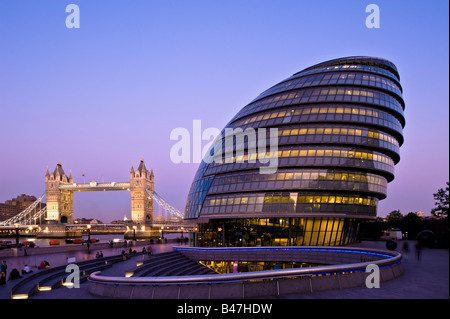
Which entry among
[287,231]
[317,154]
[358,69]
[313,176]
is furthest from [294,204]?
[358,69]

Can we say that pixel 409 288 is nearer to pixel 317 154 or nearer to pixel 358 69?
pixel 317 154

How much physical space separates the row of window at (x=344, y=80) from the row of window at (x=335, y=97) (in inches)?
48.6

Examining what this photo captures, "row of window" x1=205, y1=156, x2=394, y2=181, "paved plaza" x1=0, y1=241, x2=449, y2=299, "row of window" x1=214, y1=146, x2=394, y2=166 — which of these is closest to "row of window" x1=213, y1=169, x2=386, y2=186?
"row of window" x1=205, y1=156, x2=394, y2=181

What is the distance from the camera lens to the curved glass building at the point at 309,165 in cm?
5197

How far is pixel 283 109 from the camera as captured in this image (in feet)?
189

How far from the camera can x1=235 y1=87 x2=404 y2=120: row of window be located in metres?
55.6

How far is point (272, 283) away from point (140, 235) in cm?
15568

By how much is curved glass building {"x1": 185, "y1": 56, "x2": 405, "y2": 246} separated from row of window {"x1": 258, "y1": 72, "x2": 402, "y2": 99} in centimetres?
15

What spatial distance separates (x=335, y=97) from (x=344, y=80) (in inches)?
175

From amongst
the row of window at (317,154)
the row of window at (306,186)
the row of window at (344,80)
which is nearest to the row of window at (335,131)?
A: the row of window at (317,154)

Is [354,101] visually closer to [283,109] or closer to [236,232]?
[283,109]

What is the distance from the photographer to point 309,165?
51750 mm

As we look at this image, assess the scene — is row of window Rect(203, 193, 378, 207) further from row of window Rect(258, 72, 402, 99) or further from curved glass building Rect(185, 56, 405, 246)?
row of window Rect(258, 72, 402, 99)
